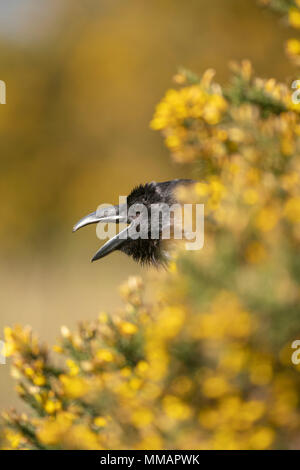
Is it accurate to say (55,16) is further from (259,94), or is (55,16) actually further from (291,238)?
(291,238)

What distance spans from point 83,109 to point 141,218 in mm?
8058

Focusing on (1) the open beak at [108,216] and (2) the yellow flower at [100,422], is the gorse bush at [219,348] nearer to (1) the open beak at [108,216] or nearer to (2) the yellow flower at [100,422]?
(2) the yellow flower at [100,422]

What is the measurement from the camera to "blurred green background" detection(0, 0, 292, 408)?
1001 cm

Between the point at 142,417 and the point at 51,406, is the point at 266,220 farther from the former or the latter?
the point at 51,406

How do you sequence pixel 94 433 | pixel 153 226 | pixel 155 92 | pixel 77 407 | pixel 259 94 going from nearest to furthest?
pixel 94 433, pixel 77 407, pixel 259 94, pixel 153 226, pixel 155 92

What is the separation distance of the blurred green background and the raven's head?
6706mm

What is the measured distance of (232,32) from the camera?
9.79 m

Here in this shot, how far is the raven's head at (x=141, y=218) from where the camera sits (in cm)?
291

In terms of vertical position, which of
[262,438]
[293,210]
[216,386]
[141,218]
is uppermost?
[141,218]

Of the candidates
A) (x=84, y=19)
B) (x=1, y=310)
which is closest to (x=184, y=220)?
(x=1, y=310)

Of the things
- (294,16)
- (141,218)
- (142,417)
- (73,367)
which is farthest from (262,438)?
(141,218)

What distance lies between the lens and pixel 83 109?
1070 cm

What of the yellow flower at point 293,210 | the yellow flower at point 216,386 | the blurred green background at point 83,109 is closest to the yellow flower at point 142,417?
the yellow flower at point 216,386

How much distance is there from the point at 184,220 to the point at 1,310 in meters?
6.99
